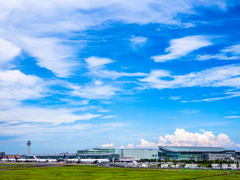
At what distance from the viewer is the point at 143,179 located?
8256 centimetres

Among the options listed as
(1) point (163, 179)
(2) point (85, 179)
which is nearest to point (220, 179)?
(1) point (163, 179)

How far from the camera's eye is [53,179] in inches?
3204

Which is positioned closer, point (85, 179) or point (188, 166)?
point (85, 179)

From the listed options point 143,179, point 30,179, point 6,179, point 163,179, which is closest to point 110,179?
point 143,179

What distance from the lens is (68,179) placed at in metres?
82.6

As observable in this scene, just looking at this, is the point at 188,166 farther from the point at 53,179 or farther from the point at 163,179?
the point at 53,179

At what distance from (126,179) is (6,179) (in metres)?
39.1

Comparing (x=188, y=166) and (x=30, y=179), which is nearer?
(x=30, y=179)

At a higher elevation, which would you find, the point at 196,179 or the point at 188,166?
the point at 196,179

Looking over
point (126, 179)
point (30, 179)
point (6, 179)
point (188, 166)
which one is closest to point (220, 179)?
point (126, 179)

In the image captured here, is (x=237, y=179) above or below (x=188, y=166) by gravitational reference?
above

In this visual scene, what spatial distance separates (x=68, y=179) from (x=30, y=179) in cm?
1232

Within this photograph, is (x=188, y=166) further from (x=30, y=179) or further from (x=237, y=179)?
(x=30, y=179)

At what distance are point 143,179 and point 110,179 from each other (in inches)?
435
